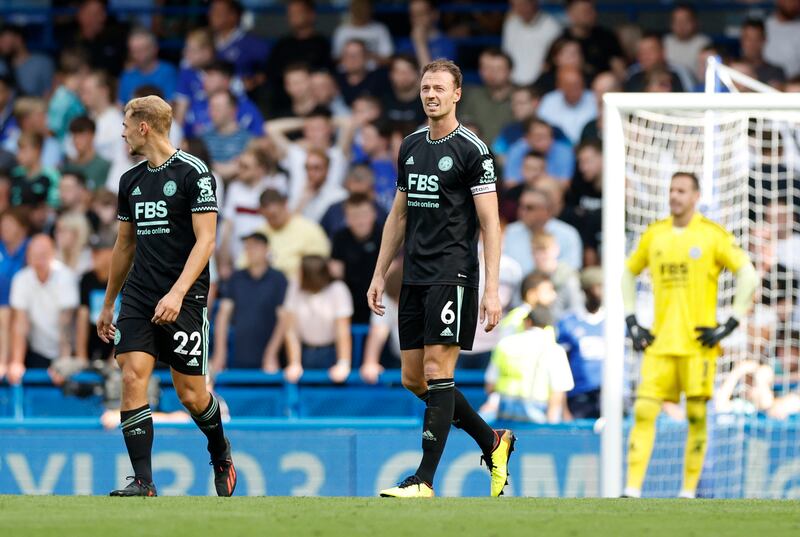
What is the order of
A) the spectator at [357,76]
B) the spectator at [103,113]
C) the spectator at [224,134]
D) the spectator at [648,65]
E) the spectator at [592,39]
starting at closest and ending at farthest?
the spectator at [648,65] < the spectator at [224,134] < the spectator at [592,39] < the spectator at [103,113] < the spectator at [357,76]

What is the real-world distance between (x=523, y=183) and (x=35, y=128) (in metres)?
5.23

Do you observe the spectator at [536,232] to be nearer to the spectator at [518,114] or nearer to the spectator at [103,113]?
the spectator at [518,114]

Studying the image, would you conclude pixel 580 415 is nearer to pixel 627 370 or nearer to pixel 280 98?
pixel 627 370

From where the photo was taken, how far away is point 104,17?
16.3 meters

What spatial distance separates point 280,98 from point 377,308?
781cm

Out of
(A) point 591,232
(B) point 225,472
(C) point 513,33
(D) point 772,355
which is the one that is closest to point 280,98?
(C) point 513,33

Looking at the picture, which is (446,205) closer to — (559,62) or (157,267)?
(157,267)

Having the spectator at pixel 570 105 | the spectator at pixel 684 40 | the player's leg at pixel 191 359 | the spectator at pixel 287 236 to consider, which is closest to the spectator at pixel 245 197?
the spectator at pixel 287 236

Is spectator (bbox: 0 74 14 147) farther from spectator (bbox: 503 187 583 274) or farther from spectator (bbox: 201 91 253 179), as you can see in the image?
spectator (bbox: 503 187 583 274)

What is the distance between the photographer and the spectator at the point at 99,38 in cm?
1581

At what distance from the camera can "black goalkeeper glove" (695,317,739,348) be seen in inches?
373

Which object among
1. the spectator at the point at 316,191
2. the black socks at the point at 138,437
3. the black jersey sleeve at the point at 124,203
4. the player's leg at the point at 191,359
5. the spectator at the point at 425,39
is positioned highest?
the spectator at the point at 425,39

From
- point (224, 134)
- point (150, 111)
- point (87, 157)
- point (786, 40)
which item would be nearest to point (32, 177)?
point (87, 157)

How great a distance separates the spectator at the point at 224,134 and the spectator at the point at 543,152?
253cm
